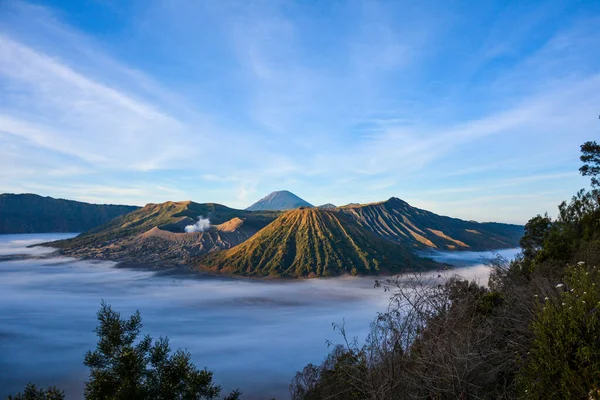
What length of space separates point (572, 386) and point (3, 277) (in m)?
146

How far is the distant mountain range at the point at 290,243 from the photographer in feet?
336

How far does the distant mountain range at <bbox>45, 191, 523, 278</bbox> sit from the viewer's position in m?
102

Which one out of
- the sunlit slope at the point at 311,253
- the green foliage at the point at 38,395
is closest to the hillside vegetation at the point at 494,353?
the green foliage at the point at 38,395

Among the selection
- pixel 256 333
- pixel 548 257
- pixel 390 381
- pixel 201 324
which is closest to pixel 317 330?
pixel 256 333

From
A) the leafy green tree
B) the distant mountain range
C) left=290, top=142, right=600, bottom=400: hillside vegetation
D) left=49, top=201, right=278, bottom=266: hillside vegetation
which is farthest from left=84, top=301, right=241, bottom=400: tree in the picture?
left=49, top=201, right=278, bottom=266: hillside vegetation

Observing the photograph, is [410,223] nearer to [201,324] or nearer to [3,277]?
[201,324]

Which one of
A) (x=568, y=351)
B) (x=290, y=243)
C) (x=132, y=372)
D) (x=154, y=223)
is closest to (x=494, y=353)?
(x=568, y=351)

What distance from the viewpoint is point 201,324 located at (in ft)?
212

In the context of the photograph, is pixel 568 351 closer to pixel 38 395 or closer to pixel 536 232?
pixel 38 395

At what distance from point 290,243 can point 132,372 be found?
95.9 meters

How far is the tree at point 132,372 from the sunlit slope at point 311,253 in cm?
8494

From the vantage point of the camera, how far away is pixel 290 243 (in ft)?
359

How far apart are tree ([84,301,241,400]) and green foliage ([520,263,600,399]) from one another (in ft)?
40.5

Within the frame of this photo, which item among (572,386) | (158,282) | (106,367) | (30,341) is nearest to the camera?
(572,386)
